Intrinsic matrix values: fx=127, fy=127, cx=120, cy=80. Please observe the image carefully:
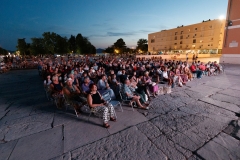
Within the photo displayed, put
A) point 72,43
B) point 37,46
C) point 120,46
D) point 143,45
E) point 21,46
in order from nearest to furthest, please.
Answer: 1. point 37,46
2. point 21,46
3. point 72,43
4. point 120,46
5. point 143,45

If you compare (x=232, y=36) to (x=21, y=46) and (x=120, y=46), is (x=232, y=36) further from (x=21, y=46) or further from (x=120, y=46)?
(x=21, y=46)

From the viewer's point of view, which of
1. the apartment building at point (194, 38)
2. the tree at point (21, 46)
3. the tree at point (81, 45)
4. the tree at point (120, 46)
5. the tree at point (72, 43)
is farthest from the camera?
the tree at point (120, 46)

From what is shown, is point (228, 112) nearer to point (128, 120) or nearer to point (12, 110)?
point (128, 120)

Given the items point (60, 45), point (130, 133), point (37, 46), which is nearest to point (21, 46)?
point (37, 46)

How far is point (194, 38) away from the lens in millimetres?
48562

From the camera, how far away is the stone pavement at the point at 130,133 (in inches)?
93.8

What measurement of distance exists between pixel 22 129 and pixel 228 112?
576 cm

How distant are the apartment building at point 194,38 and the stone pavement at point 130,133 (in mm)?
48495

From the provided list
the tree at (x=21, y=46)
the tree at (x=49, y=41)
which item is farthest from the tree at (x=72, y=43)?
the tree at (x=21, y=46)

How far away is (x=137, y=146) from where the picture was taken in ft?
8.32

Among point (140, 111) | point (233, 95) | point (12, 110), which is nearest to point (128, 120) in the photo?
point (140, 111)

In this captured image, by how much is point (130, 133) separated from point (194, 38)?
56.3 meters

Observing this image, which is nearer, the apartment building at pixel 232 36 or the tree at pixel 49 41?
the apartment building at pixel 232 36

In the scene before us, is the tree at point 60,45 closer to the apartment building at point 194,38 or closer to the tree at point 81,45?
the tree at point 81,45
